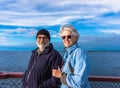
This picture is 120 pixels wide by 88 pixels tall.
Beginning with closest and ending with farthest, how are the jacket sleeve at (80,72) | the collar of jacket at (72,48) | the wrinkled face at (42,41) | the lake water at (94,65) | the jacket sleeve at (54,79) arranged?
the jacket sleeve at (80,72)
the collar of jacket at (72,48)
the jacket sleeve at (54,79)
the wrinkled face at (42,41)
the lake water at (94,65)

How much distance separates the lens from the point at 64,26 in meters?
3.88

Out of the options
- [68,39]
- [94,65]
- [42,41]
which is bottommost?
[94,65]

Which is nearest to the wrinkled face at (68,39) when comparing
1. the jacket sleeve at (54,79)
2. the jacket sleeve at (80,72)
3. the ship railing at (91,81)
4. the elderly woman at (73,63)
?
the elderly woman at (73,63)

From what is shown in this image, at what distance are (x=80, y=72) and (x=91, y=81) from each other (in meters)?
1.27

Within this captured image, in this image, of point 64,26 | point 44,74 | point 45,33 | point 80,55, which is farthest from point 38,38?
point 80,55

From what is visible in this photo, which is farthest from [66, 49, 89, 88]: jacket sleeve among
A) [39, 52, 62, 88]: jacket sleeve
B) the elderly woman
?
[39, 52, 62, 88]: jacket sleeve

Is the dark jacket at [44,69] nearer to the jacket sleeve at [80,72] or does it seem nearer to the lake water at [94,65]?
the jacket sleeve at [80,72]

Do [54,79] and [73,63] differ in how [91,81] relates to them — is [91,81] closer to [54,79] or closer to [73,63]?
[54,79]

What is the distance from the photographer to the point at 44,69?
446 centimetres

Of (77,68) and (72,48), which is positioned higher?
→ (72,48)

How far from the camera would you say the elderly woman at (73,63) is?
11.9ft

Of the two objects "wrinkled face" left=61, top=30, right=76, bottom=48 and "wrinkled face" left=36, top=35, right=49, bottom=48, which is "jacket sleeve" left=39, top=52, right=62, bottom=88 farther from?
"wrinkled face" left=61, top=30, right=76, bottom=48

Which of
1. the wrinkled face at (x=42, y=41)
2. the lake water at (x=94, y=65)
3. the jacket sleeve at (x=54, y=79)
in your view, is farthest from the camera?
the lake water at (x=94, y=65)

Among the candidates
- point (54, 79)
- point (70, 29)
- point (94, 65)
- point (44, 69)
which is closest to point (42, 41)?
point (44, 69)
